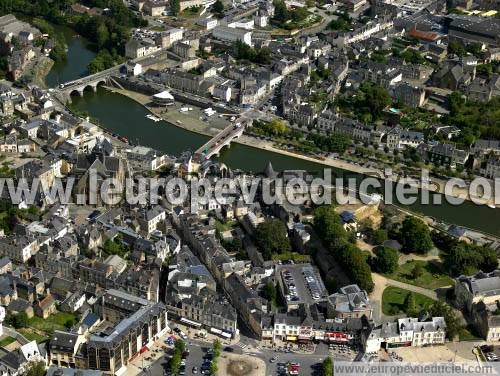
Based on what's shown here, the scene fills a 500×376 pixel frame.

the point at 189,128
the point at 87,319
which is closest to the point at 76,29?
the point at 189,128

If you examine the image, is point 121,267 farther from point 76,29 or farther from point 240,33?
point 76,29

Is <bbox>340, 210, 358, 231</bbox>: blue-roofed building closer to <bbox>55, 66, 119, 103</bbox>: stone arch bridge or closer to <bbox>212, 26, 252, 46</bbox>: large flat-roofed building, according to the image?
<bbox>55, 66, 119, 103</bbox>: stone arch bridge

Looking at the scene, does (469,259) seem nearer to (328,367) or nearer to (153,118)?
(328,367)

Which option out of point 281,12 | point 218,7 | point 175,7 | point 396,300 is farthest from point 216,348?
point 218,7

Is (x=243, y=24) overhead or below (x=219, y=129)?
overhead

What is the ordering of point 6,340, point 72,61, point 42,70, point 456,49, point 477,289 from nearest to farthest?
point 6,340 → point 477,289 → point 42,70 → point 456,49 → point 72,61

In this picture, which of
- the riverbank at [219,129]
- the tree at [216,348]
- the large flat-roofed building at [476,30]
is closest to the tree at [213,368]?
the tree at [216,348]
